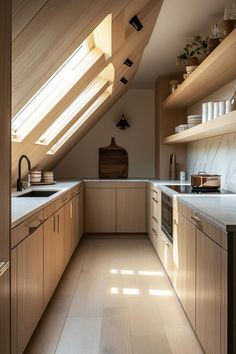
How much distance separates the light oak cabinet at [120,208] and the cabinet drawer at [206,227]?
289 cm

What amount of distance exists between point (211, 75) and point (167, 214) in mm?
1362

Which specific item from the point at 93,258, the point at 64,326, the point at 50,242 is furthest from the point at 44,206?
the point at 93,258

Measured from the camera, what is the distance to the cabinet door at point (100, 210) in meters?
5.66

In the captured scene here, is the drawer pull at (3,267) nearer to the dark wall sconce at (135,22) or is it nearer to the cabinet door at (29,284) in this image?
Answer: the cabinet door at (29,284)

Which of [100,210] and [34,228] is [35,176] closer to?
[100,210]

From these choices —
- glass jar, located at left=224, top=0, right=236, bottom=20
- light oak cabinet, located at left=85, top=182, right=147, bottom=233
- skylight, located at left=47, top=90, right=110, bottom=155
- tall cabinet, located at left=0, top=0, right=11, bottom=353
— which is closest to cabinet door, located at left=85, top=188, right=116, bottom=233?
light oak cabinet, located at left=85, top=182, right=147, bottom=233

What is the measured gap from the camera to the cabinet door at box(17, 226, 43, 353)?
1903mm

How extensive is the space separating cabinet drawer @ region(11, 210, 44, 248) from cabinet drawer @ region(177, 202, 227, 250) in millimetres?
959

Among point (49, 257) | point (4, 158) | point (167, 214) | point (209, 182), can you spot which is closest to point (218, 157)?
point (209, 182)

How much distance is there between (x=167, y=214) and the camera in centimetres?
366

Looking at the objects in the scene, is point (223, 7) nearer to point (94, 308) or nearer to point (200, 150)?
point (200, 150)

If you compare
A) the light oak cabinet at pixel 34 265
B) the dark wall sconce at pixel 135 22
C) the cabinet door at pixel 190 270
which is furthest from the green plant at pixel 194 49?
the light oak cabinet at pixel 34 265

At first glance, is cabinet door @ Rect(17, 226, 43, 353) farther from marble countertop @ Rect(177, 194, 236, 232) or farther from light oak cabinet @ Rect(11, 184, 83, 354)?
marble countertop @ Rect(177, 194, 236, 232)

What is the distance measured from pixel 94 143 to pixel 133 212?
5.28 ft
